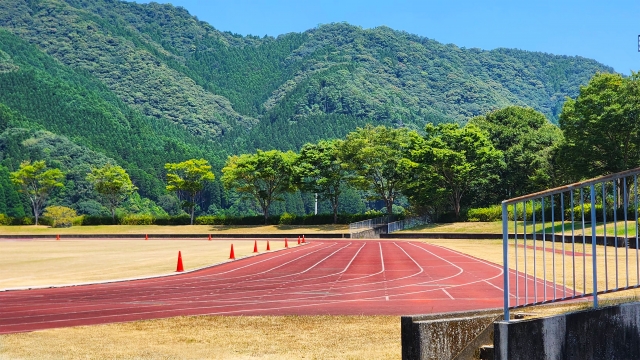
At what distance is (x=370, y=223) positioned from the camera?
3068 inches

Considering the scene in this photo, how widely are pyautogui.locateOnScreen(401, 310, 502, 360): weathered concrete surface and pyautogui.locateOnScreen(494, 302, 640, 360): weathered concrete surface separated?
1.06 meters

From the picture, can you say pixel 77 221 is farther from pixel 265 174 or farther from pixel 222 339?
pixel 222 339

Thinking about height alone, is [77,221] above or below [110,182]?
below

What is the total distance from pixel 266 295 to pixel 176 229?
7029cm

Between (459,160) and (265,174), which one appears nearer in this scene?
A: (459,160)

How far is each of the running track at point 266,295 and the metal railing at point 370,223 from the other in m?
47.4

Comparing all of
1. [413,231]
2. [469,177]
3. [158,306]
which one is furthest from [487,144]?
[158,306]

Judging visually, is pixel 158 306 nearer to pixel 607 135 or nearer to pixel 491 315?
pixel 491 315

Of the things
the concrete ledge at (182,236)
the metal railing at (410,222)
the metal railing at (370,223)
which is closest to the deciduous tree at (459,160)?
the metal railing at (410,222)

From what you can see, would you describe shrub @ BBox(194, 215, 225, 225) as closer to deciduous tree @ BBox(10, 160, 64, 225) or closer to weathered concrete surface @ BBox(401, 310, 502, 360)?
deciduous tree @ BBox(10, 160, 64, 225)

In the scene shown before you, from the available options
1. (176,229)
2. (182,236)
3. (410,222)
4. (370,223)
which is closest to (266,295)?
(410,222)

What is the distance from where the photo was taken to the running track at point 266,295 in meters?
14.6

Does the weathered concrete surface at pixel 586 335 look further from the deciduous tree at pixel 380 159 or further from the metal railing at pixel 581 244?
the deciduous tree at pixel 380 159

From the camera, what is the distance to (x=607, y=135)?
59906 mm
